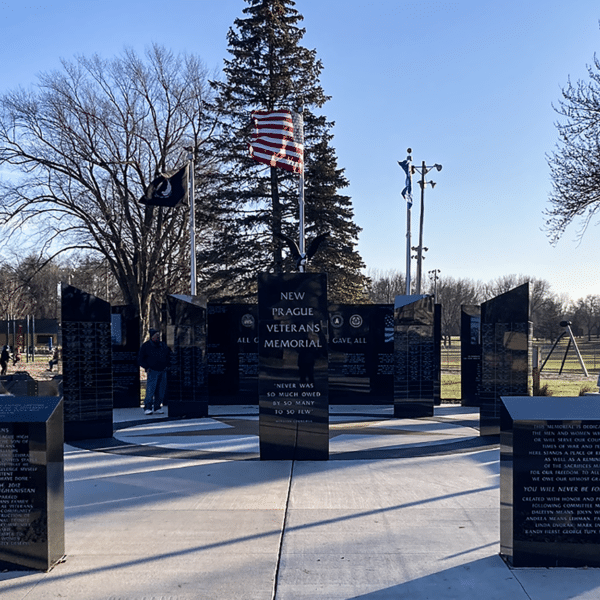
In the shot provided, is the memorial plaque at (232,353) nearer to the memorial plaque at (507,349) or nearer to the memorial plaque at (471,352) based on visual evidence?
the memorial plaque at (471,352)

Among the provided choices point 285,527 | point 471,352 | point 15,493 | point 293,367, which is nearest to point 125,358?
point 293,367

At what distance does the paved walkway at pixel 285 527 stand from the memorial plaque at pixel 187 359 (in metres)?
3.10

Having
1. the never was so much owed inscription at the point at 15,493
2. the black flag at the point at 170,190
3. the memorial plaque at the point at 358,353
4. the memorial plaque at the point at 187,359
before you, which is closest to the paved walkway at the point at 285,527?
the never was so much owed inscription at the point at 15,493

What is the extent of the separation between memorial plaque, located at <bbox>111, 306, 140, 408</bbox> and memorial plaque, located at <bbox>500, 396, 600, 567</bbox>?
11348mm

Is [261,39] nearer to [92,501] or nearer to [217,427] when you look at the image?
[217,427]

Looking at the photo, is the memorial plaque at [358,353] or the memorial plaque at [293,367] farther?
the memorial plaque at [358,353]

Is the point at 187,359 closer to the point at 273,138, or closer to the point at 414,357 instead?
the point at 414,357

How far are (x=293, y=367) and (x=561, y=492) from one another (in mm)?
4467

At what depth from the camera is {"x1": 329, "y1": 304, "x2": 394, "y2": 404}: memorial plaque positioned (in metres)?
15.7

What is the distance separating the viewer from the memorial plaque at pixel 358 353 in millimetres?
15695

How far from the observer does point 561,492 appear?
4.90m

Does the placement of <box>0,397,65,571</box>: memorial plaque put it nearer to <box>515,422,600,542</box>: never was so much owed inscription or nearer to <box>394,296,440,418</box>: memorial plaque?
<box>515,422,600,542</box>: never was so much owed inscription

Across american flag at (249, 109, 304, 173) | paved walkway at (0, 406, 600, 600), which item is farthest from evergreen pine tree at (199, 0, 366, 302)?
paved walkway at (0, 406, 600, 600)

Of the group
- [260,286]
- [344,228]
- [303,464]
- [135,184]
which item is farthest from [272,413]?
[135,184]
